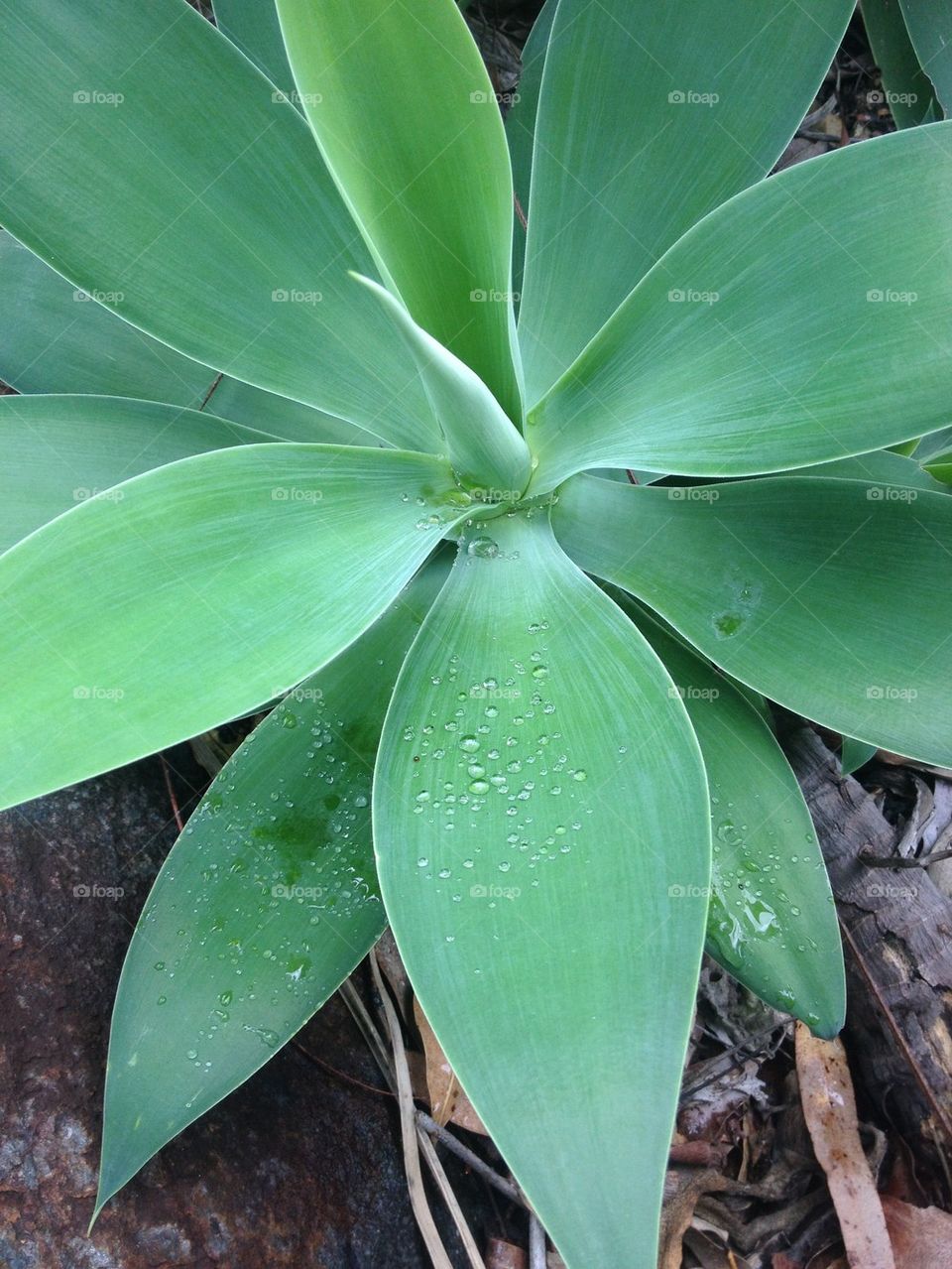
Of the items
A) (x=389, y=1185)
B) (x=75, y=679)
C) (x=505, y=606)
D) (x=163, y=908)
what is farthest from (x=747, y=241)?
(x=389, y=1185)

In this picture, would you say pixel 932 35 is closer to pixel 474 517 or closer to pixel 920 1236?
pixel 474 517

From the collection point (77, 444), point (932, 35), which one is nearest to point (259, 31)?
point (77, 444)

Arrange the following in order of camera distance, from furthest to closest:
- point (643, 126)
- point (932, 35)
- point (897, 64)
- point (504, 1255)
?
point (897, 64)
point (932, 35)
point (504, 1255)
point (643, 126)

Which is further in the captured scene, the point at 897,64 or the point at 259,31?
the point at 897,64

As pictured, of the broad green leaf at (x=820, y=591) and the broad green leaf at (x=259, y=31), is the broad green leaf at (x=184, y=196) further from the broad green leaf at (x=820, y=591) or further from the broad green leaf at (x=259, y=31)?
the broad green leaf at (x=820, y=591)

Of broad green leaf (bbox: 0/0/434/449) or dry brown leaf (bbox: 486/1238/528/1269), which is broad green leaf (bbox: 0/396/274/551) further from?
dry brown leaf (bbox: 486/1238/528/1269)

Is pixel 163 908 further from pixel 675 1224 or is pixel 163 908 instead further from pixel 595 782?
pixel 675 1224

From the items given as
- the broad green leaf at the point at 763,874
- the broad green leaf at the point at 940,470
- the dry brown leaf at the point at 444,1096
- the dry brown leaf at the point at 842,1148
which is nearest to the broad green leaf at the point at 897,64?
the broad green leaf at the point at 940,470
